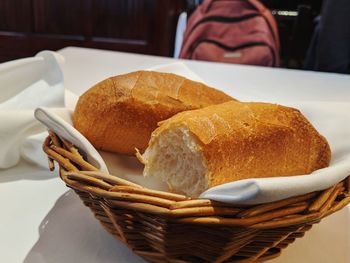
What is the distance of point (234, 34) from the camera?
169 centimetres

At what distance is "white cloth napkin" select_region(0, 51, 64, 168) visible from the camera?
0.65m

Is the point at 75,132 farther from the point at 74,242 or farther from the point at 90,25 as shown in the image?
the point at 90,25

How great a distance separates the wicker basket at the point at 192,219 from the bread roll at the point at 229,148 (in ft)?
0.19

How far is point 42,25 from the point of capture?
2.87m

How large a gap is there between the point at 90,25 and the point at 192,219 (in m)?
2.61

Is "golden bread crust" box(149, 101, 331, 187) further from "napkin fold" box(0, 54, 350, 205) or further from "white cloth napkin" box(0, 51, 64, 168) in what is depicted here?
"white cloth napkin" box(0, 51, 64, 168)

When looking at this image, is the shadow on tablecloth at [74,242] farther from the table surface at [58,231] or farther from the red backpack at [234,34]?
the red backpack at [234,34]

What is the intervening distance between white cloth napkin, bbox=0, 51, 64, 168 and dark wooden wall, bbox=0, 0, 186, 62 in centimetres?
195

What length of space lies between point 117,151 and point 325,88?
80 centimetres

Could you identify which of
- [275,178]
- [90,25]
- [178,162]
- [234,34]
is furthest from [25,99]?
[90,25]

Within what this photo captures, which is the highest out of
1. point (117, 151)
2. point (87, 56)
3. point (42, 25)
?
point (117, 151)

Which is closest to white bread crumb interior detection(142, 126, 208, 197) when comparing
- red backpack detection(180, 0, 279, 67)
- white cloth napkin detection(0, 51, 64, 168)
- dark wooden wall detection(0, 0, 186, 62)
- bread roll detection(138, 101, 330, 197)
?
bread roll detection(138, 101, 330, 197)

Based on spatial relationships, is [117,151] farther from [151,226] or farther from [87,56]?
[87,56]

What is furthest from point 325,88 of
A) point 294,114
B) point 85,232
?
point 85,232
